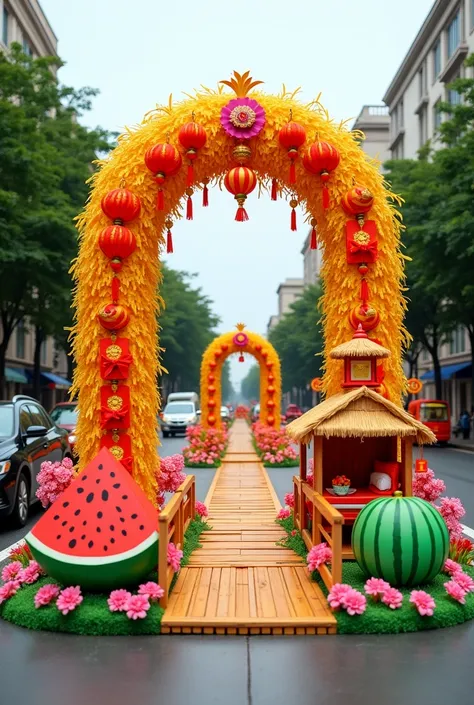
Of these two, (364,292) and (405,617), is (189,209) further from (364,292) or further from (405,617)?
(405,617)

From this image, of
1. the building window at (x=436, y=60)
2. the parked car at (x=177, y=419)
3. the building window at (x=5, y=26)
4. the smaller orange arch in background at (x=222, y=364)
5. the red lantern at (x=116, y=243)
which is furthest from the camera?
the building window at (x=436, y=60)

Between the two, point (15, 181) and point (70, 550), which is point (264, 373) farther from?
point (70, 550)

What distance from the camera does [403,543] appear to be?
5652 mm

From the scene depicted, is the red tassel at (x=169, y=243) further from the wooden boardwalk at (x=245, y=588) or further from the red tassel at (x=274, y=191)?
the wooden boardwalk at (x=245, y=588)

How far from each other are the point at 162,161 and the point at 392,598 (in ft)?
15.8

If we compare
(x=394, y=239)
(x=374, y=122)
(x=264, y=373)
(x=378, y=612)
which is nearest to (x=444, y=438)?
(x=264, y=373)

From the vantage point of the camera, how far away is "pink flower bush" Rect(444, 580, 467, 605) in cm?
555

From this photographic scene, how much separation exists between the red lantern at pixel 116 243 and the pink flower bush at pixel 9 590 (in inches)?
127

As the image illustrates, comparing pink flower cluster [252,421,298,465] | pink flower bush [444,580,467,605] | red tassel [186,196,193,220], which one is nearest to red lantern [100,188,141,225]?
red tassel [186,196,193,220]

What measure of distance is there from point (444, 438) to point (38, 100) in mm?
19614

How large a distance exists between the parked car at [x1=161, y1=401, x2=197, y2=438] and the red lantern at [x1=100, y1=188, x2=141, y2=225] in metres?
24.8

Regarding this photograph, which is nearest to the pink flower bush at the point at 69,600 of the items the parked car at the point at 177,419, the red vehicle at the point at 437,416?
the red vehicle at the point at 437,416

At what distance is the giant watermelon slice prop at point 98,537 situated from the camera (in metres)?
5.54

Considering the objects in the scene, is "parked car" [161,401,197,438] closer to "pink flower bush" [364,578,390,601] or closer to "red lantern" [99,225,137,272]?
"red lantern" [99,225,137,272]
